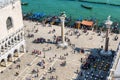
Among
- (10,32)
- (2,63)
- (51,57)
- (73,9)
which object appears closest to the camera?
(2,63)

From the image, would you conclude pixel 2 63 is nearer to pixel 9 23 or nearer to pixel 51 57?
pixel 9 23

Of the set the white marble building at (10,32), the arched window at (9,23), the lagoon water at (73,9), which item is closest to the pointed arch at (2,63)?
the white marble building at (10,32)

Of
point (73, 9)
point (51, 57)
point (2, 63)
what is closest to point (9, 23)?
point (2, 63)

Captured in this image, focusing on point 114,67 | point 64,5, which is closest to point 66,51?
point 114,67

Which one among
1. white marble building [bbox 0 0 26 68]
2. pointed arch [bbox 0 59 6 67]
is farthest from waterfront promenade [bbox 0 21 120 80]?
white marble building [bbox 0 0 26 68]

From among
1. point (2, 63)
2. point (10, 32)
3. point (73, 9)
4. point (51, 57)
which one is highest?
point (10, 32)

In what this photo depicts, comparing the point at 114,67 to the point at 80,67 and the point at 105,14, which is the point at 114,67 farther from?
the point at 105,14

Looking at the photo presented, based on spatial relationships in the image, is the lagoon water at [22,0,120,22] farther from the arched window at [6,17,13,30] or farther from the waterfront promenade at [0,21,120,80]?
the arched window at [6,17,13,30]
